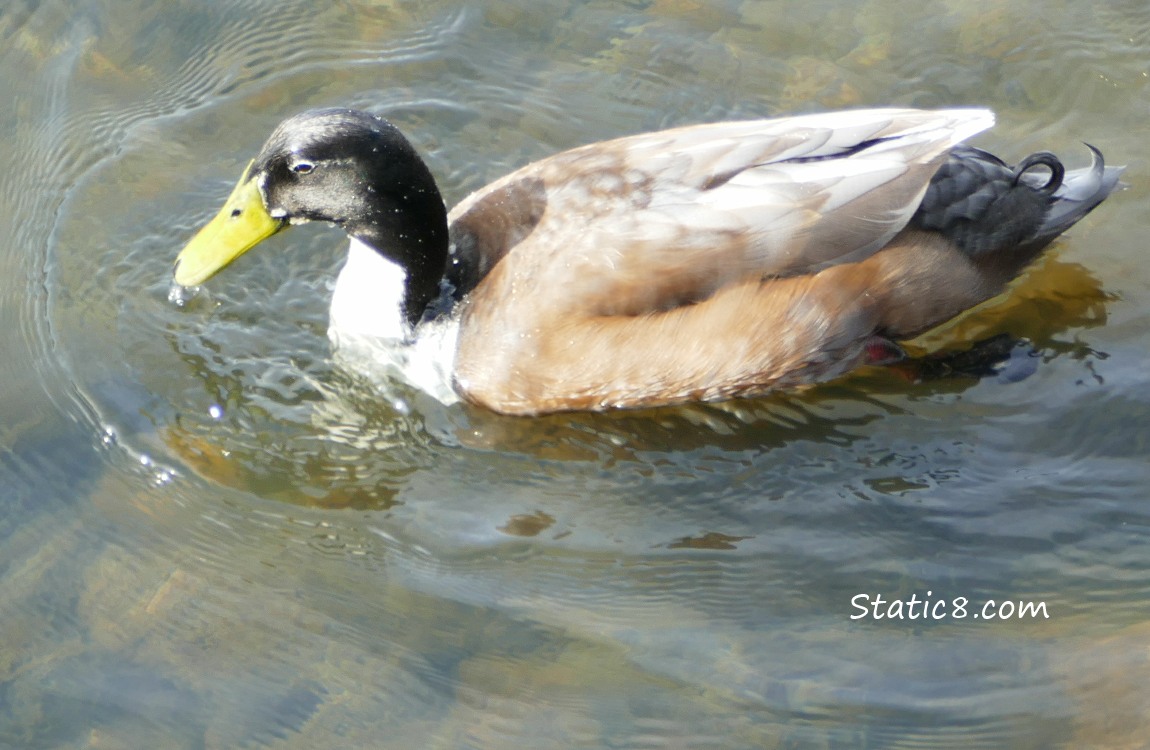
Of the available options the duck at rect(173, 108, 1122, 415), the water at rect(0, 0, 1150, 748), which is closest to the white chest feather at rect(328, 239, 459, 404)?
the duck at rect(173, 108, 1122, 415)

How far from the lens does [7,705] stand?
420 centimetres

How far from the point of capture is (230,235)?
5.12m

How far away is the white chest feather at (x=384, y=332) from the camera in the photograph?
528cm

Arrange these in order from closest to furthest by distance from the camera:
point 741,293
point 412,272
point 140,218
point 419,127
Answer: point 741,293 < point 412,272 < point 140,218 < point 419,127

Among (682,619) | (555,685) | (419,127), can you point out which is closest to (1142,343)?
(682,619)

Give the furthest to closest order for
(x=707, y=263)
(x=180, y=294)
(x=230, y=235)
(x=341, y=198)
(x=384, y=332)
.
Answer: (x=180, y=294), (x=384, y=332), (x=230, y=235), (x=341, y=198), (x=707, y=263)

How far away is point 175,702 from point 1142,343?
4.26 meters

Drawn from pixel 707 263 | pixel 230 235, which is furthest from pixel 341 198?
pixel 707 263

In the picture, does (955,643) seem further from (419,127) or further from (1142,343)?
(419,127)

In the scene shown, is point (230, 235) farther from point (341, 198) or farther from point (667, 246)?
point (667, 246)

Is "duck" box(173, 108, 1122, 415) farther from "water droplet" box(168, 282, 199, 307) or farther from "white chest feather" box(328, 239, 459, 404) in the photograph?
"water droplet" box(168, 282, 199, 307)

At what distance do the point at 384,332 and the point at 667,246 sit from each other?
4.41 ft

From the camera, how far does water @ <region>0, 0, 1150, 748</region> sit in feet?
14.1

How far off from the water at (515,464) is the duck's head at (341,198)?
0.57 m
